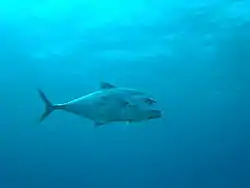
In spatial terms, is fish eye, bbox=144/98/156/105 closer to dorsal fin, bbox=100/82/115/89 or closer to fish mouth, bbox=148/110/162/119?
fish mouth, bbox=148/110/162/119

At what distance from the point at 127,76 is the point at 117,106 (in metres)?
28.0

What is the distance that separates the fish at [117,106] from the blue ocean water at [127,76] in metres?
0.39

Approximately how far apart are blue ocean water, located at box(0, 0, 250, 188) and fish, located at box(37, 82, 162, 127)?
39 cm

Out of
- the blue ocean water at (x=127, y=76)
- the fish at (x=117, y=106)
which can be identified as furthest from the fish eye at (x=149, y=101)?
the blue ocean water at (x=127, y=76)

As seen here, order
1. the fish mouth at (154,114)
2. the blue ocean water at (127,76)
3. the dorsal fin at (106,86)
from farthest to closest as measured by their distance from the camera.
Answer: the blue ocean water at (127,76)
the dorsal fin at (106,86)
the fish mouth at (154,114)

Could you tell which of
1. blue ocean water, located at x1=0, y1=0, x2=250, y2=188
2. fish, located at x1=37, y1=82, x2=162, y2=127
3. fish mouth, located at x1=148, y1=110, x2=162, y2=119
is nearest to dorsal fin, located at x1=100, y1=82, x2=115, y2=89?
fish, located at x1=37, y1=82, x2=162, y2=127

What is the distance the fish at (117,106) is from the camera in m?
4.43

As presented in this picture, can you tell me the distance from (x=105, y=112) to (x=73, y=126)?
48.8 meters

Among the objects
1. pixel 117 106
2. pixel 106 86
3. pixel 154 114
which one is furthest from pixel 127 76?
pixel 154 114

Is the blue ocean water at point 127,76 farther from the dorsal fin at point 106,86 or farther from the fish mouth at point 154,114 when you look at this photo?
the fish mouth at point 154,114

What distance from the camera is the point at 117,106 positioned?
15.0 ft

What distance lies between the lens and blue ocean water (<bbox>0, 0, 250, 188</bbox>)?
2180 centimetres

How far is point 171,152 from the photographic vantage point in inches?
2876

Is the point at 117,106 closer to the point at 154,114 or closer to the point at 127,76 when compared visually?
the point at 154,114
